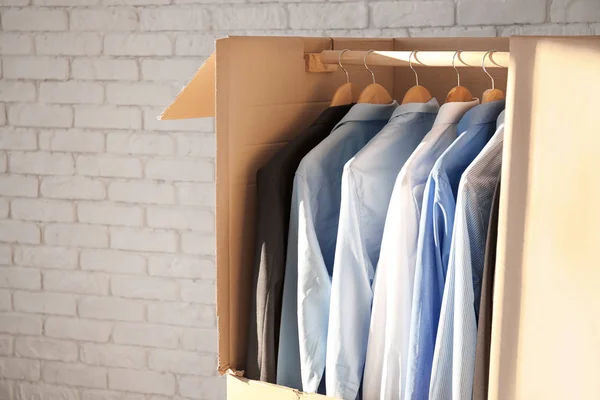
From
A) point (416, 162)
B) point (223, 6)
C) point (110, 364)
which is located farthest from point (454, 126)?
point (110, 364)

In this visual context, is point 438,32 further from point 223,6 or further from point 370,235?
point 370,235

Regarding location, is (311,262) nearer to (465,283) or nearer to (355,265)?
(355,265)

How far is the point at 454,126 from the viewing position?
1.52 metres

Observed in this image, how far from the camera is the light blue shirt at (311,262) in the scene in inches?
57.8

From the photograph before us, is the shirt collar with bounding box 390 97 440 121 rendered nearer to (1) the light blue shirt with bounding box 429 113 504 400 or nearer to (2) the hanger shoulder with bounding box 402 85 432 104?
(2) the hanger shoulder with bounding box 402 85 432 104

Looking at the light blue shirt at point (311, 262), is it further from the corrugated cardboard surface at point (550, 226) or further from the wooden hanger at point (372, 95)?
the corrugated cardboard surface at point (550, 226)

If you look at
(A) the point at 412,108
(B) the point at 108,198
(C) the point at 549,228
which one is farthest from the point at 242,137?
(B) the point at 108,198

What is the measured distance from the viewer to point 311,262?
4.80ft

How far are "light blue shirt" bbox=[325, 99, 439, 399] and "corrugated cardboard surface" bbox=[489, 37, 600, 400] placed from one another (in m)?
0.30

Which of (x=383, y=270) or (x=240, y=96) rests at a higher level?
(x=240, y=96)

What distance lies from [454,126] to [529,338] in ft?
1.54

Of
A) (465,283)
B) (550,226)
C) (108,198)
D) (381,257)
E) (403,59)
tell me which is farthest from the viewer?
(108,198)

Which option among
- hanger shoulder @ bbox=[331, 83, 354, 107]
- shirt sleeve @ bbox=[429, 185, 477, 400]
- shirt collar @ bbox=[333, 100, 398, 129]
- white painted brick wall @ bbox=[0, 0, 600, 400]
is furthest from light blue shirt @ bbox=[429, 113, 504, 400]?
white painted brick wall @ bbox=[0, 0, 600, 400]

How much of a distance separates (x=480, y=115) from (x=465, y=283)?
0.32 m
